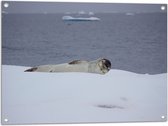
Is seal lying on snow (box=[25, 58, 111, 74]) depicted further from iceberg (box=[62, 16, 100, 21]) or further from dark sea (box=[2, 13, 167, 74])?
iceberg (box=[62, 16, 100, 21])

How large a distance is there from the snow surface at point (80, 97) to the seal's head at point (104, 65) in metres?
0.02

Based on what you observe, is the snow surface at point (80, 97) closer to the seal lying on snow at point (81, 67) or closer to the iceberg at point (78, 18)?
Result: the seal lying on snow at point (81, 67)

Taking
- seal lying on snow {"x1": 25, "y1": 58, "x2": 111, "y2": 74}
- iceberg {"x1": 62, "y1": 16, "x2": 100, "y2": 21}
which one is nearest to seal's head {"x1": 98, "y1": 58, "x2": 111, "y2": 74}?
seal lying on snow {"x1": 25, "y1": 58, "x2": 111, "y2": 74}

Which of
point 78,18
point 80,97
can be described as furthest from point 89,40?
point 80,97

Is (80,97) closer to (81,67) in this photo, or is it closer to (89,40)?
(81,67)

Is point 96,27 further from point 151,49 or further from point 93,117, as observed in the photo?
point 93,117

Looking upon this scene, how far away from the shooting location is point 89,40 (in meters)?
1.64

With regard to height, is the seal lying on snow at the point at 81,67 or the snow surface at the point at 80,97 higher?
the seal lying on snow at the point at 81,67

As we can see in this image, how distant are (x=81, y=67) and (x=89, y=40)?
121 mm

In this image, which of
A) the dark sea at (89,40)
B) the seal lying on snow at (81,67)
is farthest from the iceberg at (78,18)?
the seal lying on snow at (81,67)

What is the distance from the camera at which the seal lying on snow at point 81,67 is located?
5.29 feet

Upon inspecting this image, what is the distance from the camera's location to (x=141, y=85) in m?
1.66

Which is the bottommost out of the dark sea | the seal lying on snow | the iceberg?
the seal lying on snow

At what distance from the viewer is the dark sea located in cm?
160
